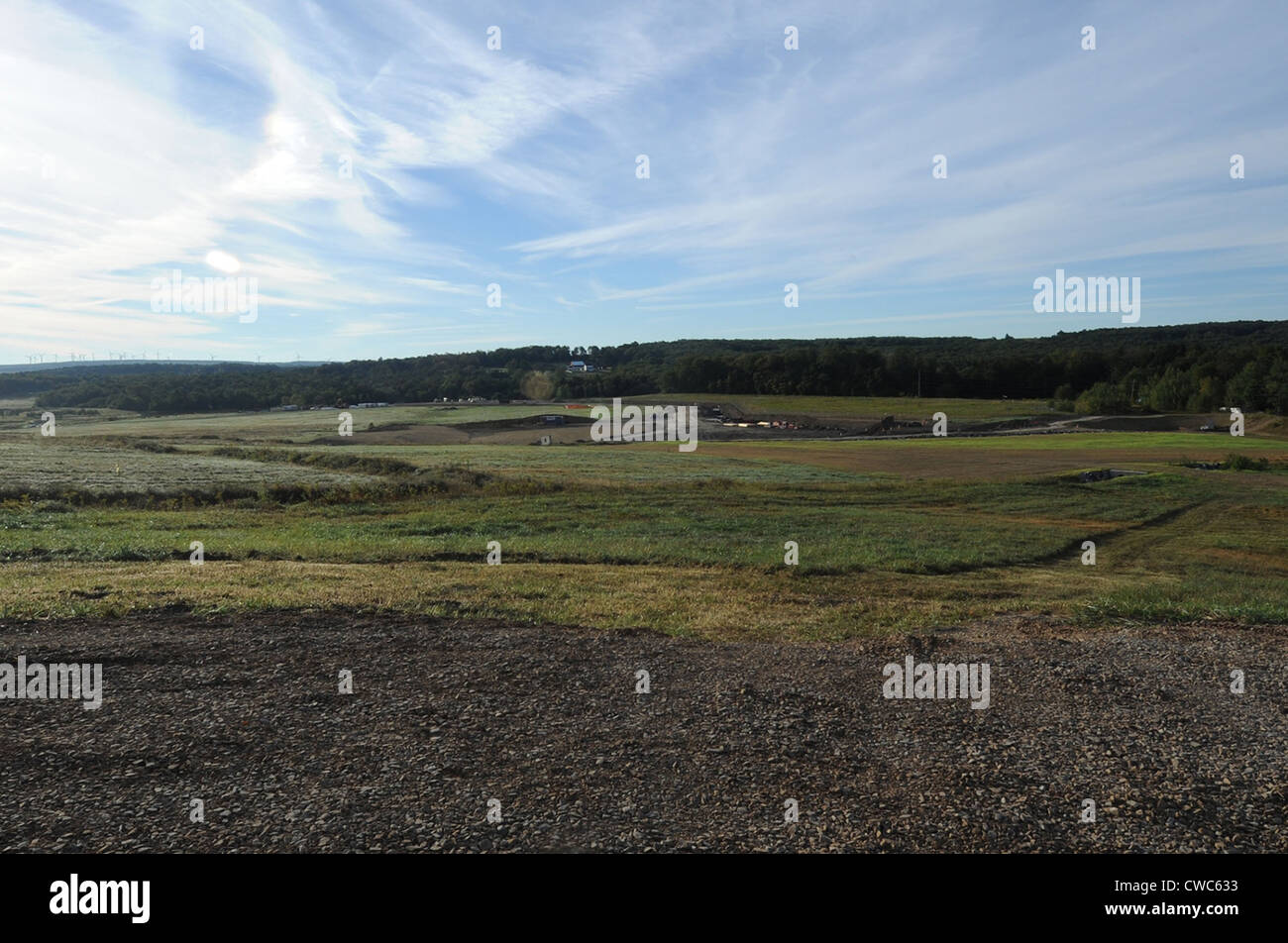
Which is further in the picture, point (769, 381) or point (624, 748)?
point (769, 381)

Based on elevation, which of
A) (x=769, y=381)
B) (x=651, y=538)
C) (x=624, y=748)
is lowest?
(x=624, y=748)

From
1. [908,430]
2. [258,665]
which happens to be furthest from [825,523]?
[908,430]

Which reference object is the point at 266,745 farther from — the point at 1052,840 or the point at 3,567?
the point at 3,567

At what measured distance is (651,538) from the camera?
24.9 metres

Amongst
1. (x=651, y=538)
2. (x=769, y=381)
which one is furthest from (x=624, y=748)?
(x=769, y=381)

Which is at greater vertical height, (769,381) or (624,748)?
(769,381)

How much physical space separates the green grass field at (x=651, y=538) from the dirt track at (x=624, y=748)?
253 centimetres

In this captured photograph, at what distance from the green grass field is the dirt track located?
253cm

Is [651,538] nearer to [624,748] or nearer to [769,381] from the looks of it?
[624,748]

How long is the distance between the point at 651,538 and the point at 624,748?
54.5 feet

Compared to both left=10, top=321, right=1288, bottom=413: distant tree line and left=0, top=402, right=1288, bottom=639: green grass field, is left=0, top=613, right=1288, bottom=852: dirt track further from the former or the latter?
left=10, top=321, right=1288, bottom=413: distant tree line

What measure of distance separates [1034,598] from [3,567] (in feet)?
73.9

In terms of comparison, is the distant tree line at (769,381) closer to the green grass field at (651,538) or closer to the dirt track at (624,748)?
the green grass field at (651,538)
